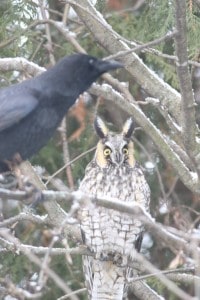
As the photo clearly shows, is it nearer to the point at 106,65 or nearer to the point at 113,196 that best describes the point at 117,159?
the point at 113,196

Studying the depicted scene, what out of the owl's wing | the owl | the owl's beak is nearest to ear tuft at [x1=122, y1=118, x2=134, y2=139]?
the owl

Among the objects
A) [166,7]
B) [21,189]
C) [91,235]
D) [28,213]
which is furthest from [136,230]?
[21,189]

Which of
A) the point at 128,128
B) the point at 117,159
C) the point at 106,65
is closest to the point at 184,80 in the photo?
the point at 106,65

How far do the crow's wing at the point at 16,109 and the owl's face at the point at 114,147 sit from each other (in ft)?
2.88

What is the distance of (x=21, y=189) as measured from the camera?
4051 millimetres

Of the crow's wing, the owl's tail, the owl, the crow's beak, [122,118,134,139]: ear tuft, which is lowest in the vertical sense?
the owl's tail

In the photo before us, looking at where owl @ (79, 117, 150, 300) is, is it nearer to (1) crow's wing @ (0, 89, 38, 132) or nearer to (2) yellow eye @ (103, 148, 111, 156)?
(2) yellow eye @ (103, 148, 111, 156)

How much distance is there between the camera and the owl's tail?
5.68 m

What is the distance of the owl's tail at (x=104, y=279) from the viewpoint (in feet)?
18.6

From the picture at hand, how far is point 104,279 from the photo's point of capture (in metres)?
A: 5.72

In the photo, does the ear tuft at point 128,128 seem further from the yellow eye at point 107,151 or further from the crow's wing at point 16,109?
the crow's wing at point 16,109

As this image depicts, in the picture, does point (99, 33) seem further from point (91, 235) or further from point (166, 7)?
point (91, 235)

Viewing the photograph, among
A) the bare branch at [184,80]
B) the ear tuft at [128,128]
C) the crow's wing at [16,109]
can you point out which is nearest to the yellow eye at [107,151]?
the ear tuft at [128,128]

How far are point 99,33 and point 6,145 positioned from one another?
3.60ft
